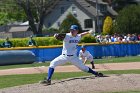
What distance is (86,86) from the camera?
Answer: 13672 mm

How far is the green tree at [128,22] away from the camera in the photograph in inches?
2601

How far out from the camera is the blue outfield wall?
100 ft

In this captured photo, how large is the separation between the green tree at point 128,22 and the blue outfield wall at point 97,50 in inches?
1151

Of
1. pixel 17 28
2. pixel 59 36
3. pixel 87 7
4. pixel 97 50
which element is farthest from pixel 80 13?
pixel 59 36

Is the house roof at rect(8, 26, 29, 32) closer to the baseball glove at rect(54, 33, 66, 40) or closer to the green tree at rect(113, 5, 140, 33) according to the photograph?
the green tree at rect(113, 5, 140, 33)

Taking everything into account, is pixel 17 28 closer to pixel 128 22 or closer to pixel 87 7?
pixel 87 7

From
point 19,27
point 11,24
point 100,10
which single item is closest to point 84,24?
point 100,10

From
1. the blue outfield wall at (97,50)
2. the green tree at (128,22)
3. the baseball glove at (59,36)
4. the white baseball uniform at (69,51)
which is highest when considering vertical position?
the baseball glove at (59,36)

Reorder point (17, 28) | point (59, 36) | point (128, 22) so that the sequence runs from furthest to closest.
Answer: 1. point (17, 28)
2. point (128, 22)
3. point (59, 36)

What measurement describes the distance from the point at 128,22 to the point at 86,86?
177ft

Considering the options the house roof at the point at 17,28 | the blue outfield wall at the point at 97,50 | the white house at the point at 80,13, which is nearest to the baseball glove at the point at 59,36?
the blue outfield wall at the point at 97,50

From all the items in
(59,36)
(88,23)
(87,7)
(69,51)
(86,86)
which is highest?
(59,36)

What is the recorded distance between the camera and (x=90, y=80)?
1457cm

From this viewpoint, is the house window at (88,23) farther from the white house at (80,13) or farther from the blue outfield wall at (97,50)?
the blue outfield wall at (97,50)
